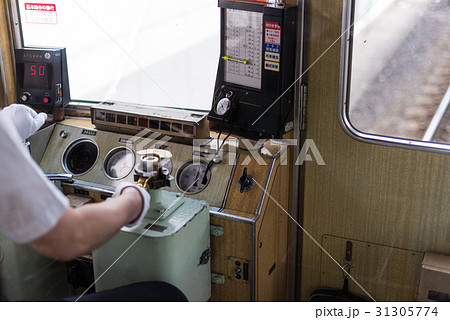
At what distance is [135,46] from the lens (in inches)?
121

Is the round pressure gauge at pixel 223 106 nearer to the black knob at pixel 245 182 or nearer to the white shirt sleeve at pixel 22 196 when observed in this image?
the black knob at pixel 245 182

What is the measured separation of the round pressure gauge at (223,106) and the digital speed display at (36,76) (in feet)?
3.56

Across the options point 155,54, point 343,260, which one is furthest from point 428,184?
point 155,54

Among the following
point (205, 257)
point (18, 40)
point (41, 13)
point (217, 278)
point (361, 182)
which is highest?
point (41, 13)

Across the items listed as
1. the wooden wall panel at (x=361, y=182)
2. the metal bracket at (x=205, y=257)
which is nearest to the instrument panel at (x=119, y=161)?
the metal bracket at (x=205, y=257)

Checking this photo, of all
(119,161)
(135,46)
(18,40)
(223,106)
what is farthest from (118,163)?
(18,40)

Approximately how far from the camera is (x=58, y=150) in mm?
2873

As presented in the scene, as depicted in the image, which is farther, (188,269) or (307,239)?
(307,239)

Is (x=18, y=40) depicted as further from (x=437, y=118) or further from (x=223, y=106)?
(x=437, y=118)

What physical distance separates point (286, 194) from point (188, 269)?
777mm

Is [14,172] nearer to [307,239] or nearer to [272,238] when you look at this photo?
[272,238]

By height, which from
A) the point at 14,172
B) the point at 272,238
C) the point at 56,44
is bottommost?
the point at 272,238

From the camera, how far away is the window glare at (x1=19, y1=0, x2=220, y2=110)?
2.90 m

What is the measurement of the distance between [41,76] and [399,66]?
1912 mm
